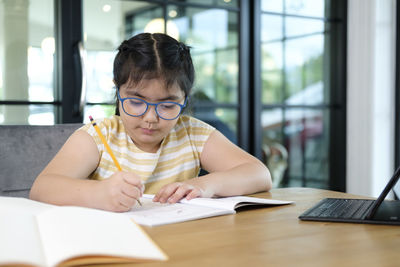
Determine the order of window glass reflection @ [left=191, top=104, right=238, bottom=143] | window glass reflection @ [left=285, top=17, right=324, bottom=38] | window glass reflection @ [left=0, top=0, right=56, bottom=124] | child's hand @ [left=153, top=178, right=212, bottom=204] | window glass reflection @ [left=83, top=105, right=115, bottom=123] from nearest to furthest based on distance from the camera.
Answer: child's hand @ [left=153, top=178, right=212, bottom=204], window glass reflection @ [left=0, top=0, right=56, bottom=124], window glass reflection @ [left=83, top=105, right=115, bottom=123], window glass reflection @ [left=191, top=104, right=238, bottom=143], window glass reflection @ [left=285, top=17, right=324, bottom=38]

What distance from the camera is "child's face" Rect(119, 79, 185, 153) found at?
4.13 feet

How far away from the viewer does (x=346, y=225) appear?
33.7 inches

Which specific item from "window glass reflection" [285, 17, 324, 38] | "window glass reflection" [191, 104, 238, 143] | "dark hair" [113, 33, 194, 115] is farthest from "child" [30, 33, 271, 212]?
"window glass reflection" [285, 17, 324, 38]

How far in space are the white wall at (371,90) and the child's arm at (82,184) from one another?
2811mm

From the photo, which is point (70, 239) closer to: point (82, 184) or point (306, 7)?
point (82, 184)

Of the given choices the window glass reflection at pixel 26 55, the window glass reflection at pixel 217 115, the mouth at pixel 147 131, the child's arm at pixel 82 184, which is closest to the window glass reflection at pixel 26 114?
the window glass reflection at pixel 26 55

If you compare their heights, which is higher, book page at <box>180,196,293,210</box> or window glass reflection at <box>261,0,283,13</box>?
window glass reflection at <box>261,0,283,13</box>

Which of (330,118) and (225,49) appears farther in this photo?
(330,118)

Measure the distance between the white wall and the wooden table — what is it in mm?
2948

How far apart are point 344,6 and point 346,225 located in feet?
10.8

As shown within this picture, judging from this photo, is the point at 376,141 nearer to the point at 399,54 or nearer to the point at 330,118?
the point at 330,118

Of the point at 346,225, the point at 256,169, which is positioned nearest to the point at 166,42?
the point at 256,169

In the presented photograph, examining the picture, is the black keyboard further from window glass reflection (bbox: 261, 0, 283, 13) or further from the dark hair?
window glass reflection (bbox: 261, 0, 283, 13)

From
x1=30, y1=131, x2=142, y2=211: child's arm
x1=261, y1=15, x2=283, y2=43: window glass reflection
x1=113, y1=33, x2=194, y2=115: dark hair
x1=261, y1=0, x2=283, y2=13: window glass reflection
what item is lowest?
x1=30, y1=131, x2=142, y2=211: child's arm
